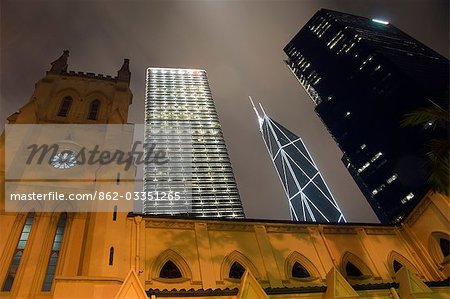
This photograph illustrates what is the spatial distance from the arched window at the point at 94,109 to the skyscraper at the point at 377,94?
2041 inches

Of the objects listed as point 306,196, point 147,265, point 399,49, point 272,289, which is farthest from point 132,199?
point 306,196

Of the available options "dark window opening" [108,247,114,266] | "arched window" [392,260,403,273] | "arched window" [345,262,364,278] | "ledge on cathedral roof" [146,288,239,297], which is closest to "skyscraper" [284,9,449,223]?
"arched window" [392,260,403,273]

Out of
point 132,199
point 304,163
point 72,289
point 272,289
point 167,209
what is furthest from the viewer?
point 304,163

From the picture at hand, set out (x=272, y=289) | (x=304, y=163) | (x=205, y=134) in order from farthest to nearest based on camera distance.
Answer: (x=304, y=163), (x=205, y=134), (x=272, y=289)

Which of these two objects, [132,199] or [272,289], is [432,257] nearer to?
[272,289]

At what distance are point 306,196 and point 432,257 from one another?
145619 mm

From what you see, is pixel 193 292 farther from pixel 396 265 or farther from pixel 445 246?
pixel 445 246

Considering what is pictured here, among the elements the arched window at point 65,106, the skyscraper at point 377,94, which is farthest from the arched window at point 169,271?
the skyscraper at point 377,94

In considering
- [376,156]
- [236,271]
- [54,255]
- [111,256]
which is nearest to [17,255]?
[54,255]

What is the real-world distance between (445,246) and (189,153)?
104448 millimetres

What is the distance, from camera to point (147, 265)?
16531mm

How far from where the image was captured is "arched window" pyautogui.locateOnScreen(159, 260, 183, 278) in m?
16.7

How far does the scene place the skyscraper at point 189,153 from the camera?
108m

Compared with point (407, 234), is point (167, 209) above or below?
above
